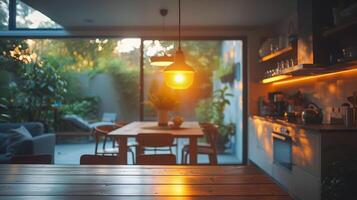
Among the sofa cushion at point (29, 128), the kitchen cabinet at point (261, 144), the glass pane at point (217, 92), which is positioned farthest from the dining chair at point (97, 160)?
the glass pane at point (217, 92)

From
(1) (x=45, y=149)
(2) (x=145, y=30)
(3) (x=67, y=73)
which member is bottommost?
(1) (x=45, y=149)

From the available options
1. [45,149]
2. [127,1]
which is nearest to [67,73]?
[45,149]

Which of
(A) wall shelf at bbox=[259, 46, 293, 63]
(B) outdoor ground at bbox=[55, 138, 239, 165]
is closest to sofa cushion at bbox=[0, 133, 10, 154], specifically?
(B) outdoor ground at bbox=[55, 138, 239, 165]

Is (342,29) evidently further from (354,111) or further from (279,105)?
(279,105)

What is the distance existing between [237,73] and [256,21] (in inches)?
60.3

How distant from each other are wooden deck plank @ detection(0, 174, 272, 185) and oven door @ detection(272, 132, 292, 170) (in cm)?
199

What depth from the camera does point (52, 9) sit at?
466 cm

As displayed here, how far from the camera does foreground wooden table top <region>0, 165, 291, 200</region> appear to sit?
159 centimetres

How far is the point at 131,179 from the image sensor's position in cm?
189

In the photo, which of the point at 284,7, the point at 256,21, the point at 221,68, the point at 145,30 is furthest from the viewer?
the point at 221,68

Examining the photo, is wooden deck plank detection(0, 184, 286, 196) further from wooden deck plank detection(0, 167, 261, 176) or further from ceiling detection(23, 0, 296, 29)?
ceiling detection(23, 0, 296, 29)

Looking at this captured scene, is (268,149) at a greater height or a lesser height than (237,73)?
lesser

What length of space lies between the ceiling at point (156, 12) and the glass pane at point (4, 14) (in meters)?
0.96

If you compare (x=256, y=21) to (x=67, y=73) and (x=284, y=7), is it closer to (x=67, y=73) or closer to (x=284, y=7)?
(x=284, y=7)
